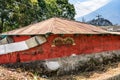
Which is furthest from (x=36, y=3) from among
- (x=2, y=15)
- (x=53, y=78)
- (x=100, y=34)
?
(x=53, y=78)

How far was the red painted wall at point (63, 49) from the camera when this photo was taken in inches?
524

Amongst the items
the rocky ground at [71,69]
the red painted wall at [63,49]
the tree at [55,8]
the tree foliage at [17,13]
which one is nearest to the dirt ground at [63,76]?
the rocky ground at [71,69]

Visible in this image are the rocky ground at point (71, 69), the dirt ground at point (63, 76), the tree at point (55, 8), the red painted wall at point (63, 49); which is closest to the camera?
the dirt ground at point (63, 76)

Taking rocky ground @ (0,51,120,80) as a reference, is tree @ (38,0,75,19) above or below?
above

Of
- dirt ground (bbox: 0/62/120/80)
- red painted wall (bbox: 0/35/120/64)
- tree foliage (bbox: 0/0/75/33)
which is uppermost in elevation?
tree foliage (bbox: 0/0/75/33)

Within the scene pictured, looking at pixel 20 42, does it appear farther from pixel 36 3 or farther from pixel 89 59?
pixel 36 3

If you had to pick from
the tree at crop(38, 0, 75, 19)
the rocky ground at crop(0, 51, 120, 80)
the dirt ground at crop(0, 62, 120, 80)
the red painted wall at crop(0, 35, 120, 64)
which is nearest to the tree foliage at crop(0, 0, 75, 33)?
the tree at crop(38, 0, 75, 19)

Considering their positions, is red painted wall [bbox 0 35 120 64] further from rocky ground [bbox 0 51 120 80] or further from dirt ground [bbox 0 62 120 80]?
dirt ground [bbox 0 62 120 80]

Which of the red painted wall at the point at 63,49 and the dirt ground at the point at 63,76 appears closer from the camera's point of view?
the dirt ground at the point at 63,76

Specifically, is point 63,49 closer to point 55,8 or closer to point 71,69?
point 71,69

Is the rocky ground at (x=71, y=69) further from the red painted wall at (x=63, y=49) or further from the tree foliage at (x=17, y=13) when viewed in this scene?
the tree foliage at (x=17, y=13)

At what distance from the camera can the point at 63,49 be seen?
13820 mm

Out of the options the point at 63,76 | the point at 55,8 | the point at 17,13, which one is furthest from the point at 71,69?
the point at 55,8

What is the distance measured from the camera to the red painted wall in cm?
1332
